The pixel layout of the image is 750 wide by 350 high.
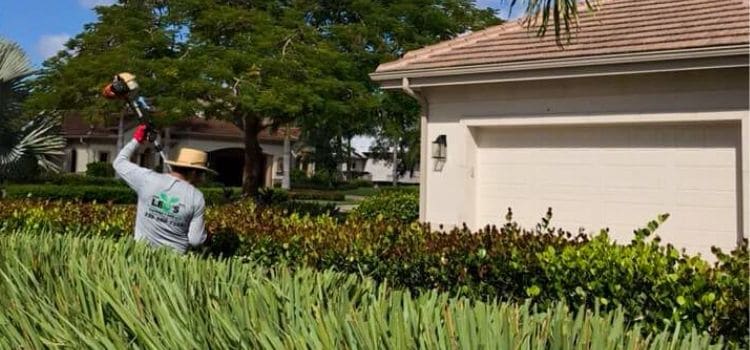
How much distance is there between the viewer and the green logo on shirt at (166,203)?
567 centimetres

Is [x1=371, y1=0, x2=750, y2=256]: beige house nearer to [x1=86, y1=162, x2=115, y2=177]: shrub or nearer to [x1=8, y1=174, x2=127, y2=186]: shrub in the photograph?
[x1=8, y1=174, x2=127, y2=186]: shrub

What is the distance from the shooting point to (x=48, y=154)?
65.1 ft

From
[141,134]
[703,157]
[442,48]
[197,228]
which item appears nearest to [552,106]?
[703,157]

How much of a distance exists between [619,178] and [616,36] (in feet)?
6.03

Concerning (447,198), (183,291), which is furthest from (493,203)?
(183,291)

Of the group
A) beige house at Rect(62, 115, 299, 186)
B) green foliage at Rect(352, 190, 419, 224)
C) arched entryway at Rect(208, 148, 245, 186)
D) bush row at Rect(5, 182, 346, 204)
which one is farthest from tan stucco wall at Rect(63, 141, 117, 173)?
green foliage at Rect(352, 190, 419, 224)

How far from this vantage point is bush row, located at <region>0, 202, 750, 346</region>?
14.0ft

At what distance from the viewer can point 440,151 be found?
33.8 feet

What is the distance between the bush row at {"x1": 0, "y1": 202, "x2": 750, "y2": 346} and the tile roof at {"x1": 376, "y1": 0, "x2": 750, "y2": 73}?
11.4 ft

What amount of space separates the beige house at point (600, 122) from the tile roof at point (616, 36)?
1.2 inches

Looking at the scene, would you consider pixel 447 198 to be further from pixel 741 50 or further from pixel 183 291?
pixel 183 291

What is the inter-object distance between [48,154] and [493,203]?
47.1 ft

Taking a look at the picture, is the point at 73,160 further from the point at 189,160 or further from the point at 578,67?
the point at 189,160

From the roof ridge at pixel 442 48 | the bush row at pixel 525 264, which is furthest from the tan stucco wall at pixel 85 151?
the bush row at pixel 525 264
